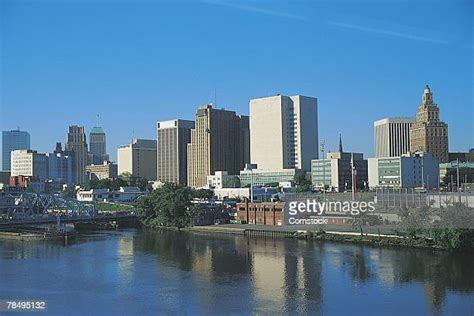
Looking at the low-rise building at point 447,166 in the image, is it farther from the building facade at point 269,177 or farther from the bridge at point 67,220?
the bridge at point 67,220

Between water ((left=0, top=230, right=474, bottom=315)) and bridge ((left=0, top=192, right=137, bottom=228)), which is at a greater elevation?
bridge ((left=0, top=192, right=137, bottom=228))

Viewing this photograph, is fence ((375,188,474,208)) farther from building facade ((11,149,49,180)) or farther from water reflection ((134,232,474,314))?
building facade ((11,149,49,180))

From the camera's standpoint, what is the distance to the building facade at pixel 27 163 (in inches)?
1697

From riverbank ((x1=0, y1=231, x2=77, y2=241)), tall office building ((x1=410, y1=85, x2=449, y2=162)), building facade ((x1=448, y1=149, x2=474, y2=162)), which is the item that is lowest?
riverbank ((x1=0, y1=231, x2=77, y2=241))

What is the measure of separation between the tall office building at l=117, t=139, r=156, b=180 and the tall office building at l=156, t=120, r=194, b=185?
213 inches

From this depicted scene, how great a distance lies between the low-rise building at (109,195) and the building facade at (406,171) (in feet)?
40.5

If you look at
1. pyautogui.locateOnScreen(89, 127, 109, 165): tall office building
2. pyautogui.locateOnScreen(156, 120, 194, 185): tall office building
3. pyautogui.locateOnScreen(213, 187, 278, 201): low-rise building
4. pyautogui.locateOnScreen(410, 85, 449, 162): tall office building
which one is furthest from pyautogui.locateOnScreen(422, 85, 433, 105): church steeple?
pyautogui.locateOnScreen(89, 127, 109, 165): tall office building

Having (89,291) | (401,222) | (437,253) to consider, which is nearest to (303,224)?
(401,222)

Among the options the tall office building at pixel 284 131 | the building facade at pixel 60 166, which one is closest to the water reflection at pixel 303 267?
the tall office building at pixel 284 131

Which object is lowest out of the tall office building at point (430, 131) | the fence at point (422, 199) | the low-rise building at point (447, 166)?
the fence at point (422, 199)

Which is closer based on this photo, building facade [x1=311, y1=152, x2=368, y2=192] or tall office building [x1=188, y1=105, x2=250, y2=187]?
building facade [x1=311, y1=152, x2=368, y2=192]

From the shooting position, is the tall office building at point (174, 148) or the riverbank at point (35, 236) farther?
the tall office building at point (174, 148)

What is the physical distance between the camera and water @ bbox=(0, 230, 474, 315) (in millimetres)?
7387

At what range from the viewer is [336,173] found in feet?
98.5
